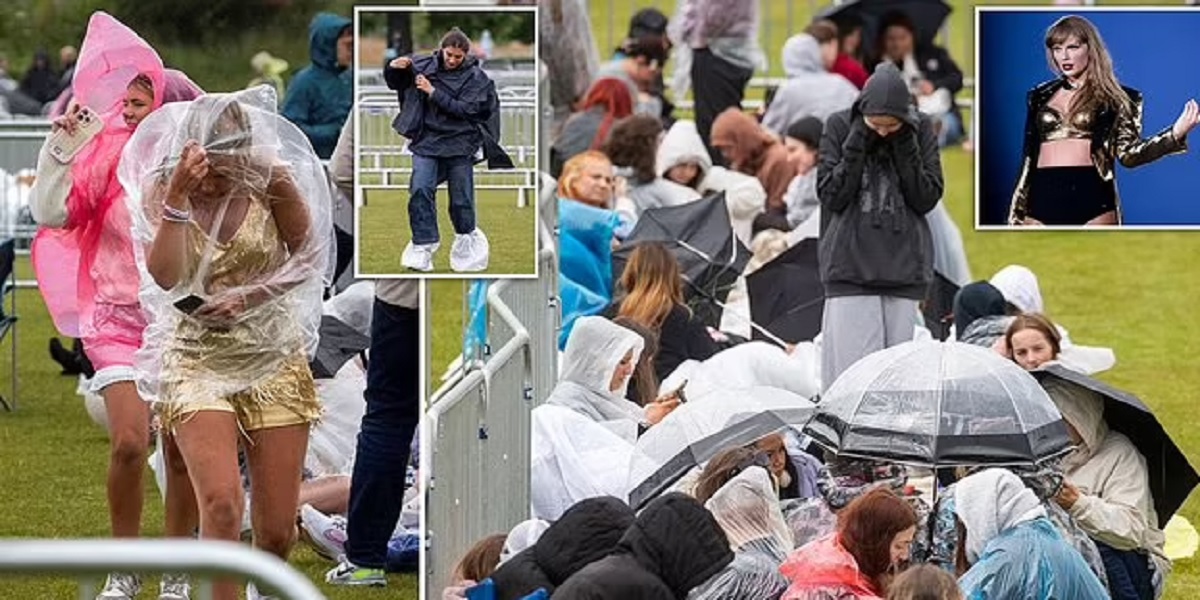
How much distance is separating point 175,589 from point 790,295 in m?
4.66

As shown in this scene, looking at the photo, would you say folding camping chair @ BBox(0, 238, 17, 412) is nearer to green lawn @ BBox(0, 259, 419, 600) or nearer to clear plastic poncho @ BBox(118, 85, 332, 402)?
green lawn @ BBox(0, 259, 419, 600)

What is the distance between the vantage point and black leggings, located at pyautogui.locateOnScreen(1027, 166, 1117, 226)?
26.9 feet

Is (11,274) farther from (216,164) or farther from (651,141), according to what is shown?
(216,164)

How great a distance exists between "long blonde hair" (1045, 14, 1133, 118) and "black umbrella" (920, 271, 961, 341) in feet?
11.2

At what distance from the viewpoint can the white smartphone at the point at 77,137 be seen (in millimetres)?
8227

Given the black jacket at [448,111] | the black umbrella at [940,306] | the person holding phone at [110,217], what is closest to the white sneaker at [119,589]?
the person holding phone at [110,217]

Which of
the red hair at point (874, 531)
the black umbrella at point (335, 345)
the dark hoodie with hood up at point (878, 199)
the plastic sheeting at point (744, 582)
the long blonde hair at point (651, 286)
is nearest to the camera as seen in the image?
the plastic sheeting at point (744, 582)

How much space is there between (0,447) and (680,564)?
19.6 ft

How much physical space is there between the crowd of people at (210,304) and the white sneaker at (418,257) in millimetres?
363

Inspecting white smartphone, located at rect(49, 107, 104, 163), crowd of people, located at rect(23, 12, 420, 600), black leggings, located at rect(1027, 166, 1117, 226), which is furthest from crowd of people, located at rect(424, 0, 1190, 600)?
white smartphone, located at rect(49, 107, 104, 163)

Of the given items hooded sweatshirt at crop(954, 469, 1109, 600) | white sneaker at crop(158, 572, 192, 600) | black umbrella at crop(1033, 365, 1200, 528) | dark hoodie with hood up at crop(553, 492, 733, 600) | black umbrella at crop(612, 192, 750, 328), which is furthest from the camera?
black umbrella at crop(612, 192, 750, 328)

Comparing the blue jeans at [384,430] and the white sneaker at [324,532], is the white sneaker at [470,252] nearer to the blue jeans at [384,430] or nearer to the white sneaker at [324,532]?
the blue jeans at [384,430]

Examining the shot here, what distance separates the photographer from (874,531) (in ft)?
22.9

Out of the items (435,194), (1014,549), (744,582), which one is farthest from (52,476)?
(1014,549)
